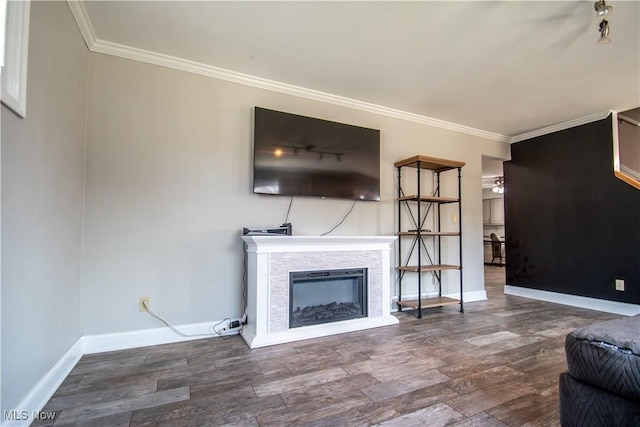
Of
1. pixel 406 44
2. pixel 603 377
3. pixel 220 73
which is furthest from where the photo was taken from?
pixel 220 73

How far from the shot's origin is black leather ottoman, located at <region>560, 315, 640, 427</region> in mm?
970

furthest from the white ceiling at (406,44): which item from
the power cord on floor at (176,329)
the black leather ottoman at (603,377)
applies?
the power cord on floor at (176,329)

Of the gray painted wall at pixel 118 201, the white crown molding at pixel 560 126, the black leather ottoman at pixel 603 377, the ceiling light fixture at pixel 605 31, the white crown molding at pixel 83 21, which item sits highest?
the white crown molding at pixel 83 21

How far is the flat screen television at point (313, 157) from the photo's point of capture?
2752 millimetres

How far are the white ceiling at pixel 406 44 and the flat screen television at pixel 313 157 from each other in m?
0.43

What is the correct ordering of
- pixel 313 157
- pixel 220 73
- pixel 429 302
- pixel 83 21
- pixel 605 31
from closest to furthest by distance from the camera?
pixel 605 31 < pixel 83 21 < pixel 220 73 < pixel 313 157 < pixel 429 302

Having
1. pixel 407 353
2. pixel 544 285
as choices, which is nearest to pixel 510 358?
pixel 407 353

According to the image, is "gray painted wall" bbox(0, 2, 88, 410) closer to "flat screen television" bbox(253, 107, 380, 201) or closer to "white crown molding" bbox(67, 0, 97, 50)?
"white crown molding" bbox(67, 0, 97, 50)

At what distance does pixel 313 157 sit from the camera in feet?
9.70

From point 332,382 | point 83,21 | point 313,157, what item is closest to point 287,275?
point 332,382

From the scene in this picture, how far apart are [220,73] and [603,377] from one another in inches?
122

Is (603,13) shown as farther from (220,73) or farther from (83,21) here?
(83,21)

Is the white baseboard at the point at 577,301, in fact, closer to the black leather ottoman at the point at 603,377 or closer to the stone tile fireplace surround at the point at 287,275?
the stone tile fireplace surround at the point at 287,275

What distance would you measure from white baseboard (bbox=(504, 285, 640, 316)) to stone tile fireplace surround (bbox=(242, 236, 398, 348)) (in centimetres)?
263
